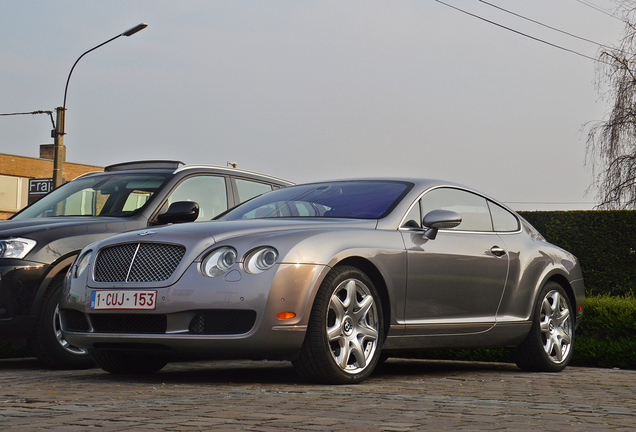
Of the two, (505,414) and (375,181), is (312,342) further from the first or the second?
(375,181)

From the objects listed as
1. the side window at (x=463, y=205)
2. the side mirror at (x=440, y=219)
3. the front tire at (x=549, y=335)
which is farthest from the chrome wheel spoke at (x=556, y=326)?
the side mirror at (x=440, y=219)

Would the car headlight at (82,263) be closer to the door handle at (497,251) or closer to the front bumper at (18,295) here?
the front bumper at (18,295)

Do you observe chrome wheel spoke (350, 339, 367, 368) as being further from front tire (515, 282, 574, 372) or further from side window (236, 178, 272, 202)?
side window (236, 178, 272, 202)

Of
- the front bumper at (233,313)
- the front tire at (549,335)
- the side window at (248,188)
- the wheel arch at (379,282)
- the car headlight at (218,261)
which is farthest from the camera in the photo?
the side window at (248,188)

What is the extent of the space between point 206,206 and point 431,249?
286 cm

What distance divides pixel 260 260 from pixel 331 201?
1433 mm

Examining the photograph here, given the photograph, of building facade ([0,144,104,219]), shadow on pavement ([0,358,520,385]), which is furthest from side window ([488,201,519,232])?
building facade ([0,144,104,219])

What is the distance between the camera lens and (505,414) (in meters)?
4.49

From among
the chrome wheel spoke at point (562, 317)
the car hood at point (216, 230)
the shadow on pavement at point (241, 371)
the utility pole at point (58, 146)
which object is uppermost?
the utility pole at point (58, 146)

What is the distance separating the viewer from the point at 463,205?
290 inches

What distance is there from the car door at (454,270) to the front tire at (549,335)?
2.17 feet

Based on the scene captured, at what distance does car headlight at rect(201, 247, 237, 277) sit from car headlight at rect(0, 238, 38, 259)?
2.18m

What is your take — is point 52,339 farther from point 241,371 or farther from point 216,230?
point 216,230

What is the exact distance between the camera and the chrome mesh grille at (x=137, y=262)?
5648 mm
